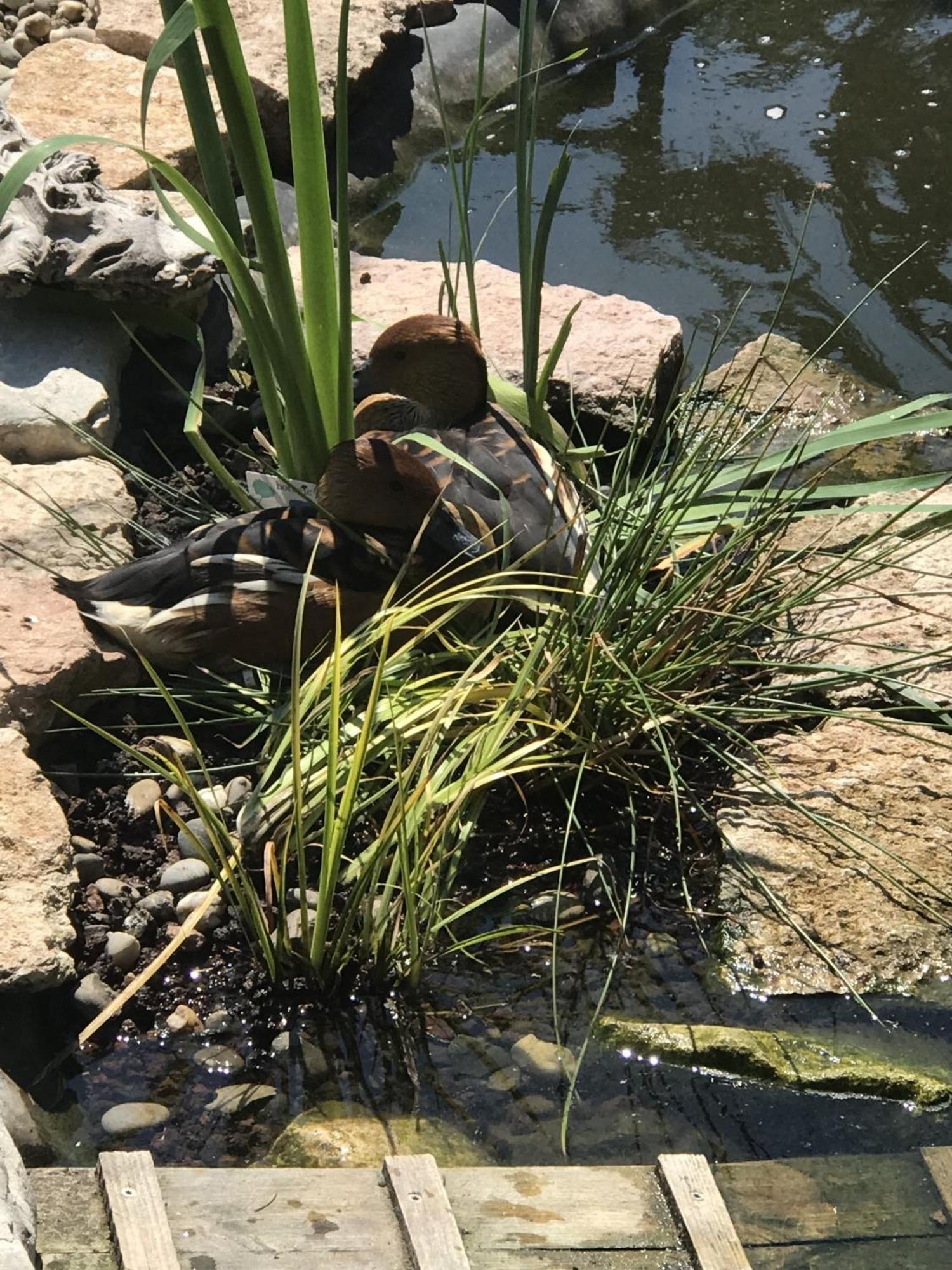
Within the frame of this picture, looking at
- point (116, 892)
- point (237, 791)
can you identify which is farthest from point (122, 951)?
point (237, 791)

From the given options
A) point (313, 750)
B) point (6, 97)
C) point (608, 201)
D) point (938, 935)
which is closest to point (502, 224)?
point (608, 201)

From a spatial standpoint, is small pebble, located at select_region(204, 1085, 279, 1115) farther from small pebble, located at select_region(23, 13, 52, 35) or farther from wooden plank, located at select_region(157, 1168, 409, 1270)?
small pebble, located at select_region(23, 13, 52, 35)

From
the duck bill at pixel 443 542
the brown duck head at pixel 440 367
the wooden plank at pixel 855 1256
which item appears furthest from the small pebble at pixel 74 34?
the wooden plank at pixel 855 1256

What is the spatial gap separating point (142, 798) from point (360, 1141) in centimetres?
102

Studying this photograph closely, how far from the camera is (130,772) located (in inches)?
131

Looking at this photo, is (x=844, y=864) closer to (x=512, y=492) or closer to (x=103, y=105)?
(x=512, y=492)

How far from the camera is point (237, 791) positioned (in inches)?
130

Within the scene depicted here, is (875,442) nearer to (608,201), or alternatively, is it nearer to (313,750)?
(608,201)

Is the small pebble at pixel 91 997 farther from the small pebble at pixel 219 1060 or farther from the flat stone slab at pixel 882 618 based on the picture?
the flat stone slab at pixel 882 618

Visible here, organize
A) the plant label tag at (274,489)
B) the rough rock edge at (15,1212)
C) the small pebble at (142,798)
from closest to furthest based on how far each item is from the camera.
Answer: the rough rock edge at (15,1212) < the small pebble at (142,798) < the plant label tag at (274,489)

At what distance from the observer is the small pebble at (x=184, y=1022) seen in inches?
110

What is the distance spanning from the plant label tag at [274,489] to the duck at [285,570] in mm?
219

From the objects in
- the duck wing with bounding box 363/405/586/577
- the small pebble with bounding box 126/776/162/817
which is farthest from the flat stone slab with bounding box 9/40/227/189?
the small pebble with bounding box 126/776/162/817

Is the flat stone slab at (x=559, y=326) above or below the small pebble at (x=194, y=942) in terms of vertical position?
above
